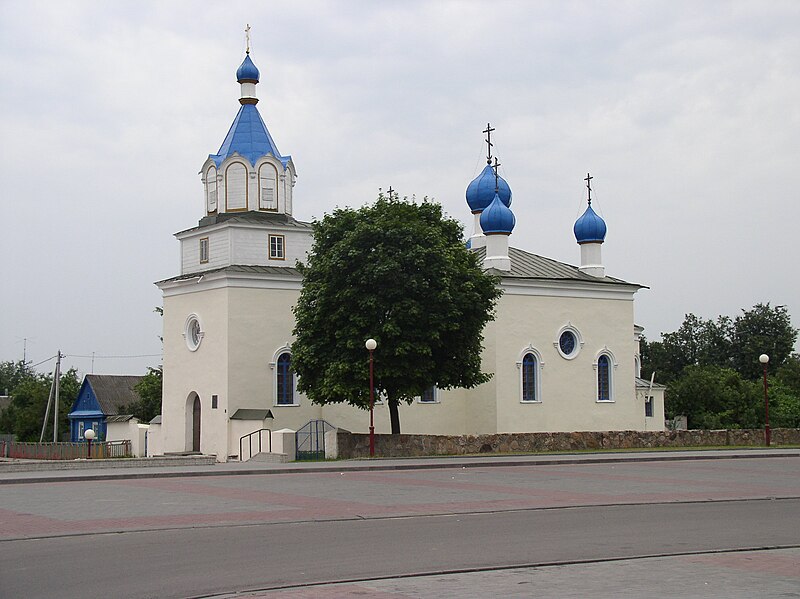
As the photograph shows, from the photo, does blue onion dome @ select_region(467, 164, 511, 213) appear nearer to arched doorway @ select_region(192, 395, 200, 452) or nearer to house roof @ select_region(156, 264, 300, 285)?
house roof @ select_region(156, 264, 300, 285)

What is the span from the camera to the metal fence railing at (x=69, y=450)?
41406 millimetres

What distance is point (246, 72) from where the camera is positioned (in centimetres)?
4041

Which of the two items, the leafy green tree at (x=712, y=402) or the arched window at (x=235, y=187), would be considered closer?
the arched window at (x=235, y=187)

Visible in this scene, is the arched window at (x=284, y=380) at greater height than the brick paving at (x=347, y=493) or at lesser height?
greater

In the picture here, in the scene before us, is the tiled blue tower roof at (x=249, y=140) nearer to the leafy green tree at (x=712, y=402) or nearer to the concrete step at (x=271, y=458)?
the concrete step at (x=271, y=458)

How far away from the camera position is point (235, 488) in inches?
805

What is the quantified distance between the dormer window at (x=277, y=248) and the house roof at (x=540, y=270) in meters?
7.53

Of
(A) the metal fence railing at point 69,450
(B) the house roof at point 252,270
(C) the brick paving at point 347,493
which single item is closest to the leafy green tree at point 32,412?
(A) the metal fence railing at point 69,450

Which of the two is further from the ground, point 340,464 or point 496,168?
point 496,168

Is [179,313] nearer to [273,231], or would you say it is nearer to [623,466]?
[273,231]

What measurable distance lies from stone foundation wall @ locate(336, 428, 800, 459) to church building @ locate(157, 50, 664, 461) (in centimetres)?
555

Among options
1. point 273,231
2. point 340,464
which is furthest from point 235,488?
point 273,231

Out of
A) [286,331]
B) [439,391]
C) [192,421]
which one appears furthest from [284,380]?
[439,391]

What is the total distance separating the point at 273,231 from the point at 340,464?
45.8 ft
